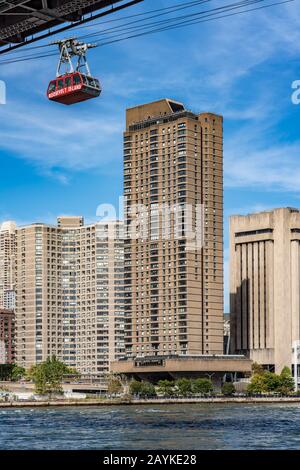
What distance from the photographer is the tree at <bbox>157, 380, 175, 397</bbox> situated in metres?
182

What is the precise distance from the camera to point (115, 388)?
185125 mm

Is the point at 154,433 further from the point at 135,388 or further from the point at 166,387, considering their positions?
the point at 166,387

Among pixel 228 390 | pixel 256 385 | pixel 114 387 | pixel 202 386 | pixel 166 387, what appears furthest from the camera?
pixel 256 385

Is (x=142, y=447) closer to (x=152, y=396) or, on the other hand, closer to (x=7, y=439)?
(x=7, y=439)

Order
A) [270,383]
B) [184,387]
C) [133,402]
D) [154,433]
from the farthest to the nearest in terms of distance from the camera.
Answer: [270,383]
[184,387]
[133,402]
[154,433]

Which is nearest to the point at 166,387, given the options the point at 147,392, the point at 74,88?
the point at 147,392

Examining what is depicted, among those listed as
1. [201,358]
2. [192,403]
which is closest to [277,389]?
[201,358]

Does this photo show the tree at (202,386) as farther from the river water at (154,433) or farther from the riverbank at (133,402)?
the river water at (154,433)

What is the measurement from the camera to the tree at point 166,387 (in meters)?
182

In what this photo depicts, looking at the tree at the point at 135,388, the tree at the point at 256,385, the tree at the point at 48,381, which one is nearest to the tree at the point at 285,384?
the tree at the point at 256,385

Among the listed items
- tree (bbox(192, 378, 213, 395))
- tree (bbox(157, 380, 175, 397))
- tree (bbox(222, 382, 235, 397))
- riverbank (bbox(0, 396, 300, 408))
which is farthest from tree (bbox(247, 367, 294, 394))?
tree (bbox(157, 380, 175, 397))

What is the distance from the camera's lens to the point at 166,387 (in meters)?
185

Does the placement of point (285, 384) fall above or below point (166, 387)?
below

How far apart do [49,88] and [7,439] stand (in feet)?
96.9
